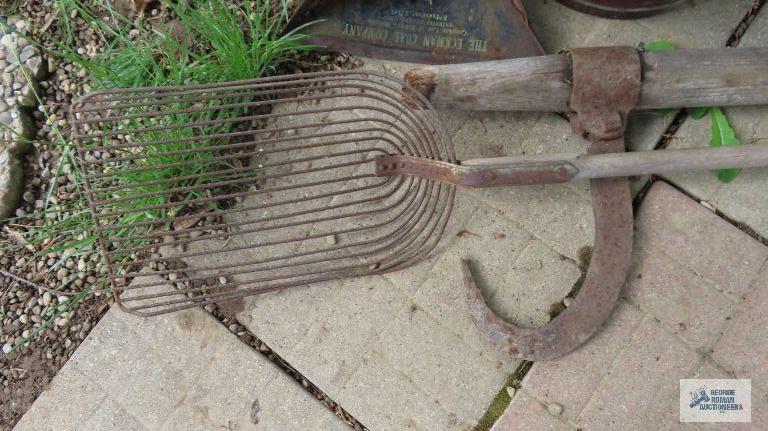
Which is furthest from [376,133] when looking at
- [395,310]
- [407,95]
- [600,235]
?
[600,235]

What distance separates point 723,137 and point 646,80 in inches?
16.3

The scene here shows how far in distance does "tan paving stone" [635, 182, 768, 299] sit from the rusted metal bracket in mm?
166

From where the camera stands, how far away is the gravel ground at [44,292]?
2.20 metres

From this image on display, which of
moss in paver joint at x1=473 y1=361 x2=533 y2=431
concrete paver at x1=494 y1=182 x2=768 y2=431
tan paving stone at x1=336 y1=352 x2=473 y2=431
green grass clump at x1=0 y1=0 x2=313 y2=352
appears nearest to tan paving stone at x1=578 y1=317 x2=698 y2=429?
concrete paver at x1=494 y1=182 x2=768 y2=431

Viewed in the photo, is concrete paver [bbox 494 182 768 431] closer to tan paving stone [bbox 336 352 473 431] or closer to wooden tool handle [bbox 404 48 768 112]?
tan paving stone [bbox 336 352 473 431]

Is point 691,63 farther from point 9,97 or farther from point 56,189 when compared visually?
point 9,97

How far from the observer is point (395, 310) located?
2094mm

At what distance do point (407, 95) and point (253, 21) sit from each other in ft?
2.58

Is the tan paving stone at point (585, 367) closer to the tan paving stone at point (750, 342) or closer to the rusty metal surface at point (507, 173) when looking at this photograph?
the tan paving stone at point (750, 342)

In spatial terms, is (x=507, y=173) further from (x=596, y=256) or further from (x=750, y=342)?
(x=750, y=342)

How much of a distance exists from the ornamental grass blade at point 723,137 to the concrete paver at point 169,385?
5.46 ft

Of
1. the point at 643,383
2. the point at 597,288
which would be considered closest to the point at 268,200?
the point at 597,288

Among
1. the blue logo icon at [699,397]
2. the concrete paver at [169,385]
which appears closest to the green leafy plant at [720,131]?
the blue logo icon at [699,397]

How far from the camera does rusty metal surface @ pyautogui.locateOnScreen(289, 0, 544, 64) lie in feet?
6.75
